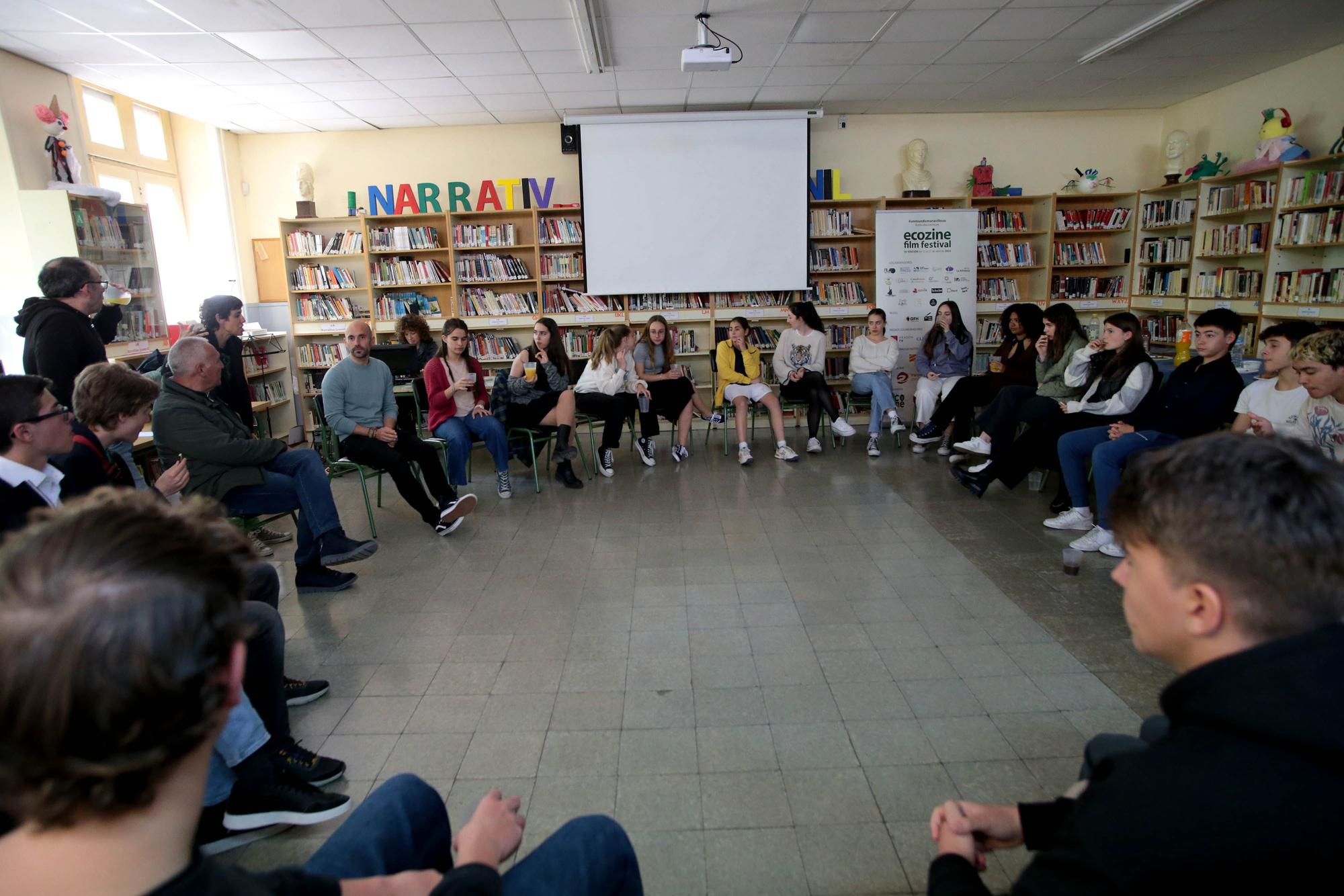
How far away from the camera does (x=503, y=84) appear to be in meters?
5.97

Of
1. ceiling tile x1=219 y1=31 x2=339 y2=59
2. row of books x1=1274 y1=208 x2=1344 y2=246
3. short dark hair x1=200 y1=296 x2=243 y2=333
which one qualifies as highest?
ceiling tile x1=219 y1=31 x2=339 y2=59

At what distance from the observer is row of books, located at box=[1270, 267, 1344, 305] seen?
214 inches

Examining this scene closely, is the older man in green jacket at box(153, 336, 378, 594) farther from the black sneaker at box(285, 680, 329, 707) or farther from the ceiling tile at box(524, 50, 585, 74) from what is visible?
the ceiling tile at box(524, 50, 585, 74)

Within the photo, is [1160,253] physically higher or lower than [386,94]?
lower

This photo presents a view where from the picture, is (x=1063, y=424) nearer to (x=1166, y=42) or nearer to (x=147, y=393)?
(x=1166, y=42)

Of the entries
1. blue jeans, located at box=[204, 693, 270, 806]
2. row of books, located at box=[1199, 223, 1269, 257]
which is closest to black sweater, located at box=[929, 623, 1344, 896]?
blue jeans, located at box=[204, 693, 270, 806]

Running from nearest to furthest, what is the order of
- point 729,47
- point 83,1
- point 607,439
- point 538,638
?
point 538,638 → point 83,1 → point 729,47 → point 607,439

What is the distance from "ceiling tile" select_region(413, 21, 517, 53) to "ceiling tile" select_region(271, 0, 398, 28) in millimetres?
269

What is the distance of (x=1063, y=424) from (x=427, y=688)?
393 centimetres

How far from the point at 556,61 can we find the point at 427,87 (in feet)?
4.03

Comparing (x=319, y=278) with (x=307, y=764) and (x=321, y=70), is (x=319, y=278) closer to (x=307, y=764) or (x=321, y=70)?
(x=321, y=70)

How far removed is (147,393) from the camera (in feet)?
9.24

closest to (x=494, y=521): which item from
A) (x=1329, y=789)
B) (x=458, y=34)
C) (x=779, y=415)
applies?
(x=779, y=415)

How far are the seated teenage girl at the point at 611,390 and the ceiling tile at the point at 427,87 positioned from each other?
2286 millimetres
